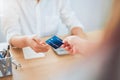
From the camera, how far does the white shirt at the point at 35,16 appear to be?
1354mm

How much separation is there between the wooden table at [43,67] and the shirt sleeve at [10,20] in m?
0.22

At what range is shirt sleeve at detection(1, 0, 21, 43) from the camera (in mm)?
1306

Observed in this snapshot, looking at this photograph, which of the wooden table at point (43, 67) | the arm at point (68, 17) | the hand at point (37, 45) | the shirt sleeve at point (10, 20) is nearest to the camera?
the wooden table at point (43, 67)

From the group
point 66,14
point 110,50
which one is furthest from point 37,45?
point 110,50

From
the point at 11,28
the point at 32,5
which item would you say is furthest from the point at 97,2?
the point at 11,28

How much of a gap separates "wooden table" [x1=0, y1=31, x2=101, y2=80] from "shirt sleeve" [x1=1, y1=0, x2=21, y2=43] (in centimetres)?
22

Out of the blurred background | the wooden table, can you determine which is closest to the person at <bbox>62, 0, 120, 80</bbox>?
the wooden table

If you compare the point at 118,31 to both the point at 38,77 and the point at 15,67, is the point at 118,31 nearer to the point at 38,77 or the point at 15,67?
the point at 38,77

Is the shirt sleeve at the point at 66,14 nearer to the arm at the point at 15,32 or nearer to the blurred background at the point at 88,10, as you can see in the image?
the arm at the point at 15,32

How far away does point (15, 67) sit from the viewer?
3.18 feet

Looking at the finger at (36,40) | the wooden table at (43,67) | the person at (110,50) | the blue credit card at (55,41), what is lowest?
the wooden table at (43,67)

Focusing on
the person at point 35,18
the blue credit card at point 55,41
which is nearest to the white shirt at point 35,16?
the person at point 35,18

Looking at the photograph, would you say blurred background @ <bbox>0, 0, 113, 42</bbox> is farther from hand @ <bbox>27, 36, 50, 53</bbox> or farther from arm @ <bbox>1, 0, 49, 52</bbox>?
hand @ <bbox>27, 36, 50, 53</bbox>

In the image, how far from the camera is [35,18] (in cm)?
147
